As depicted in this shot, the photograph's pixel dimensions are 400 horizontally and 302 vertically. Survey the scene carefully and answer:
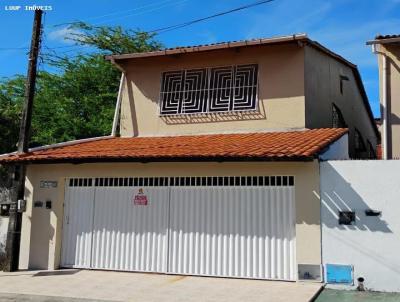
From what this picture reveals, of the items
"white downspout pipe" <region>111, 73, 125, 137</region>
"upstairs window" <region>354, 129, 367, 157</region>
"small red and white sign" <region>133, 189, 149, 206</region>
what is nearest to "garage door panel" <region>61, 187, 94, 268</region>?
"small red and white sign" <region>133, 189, 149, 206</region>

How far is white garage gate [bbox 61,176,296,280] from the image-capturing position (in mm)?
9516

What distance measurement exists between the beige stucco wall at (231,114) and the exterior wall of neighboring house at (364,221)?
3.04 meters

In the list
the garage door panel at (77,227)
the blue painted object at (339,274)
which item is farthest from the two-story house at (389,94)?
the garage door panel at (77,227)

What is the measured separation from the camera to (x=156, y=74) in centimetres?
1337

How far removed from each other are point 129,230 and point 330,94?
23.6 feet

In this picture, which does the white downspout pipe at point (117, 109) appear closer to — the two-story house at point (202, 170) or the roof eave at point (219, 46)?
the two-story house at point (202, 170)

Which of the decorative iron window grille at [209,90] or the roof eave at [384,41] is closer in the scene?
the roof eave at [384,41]

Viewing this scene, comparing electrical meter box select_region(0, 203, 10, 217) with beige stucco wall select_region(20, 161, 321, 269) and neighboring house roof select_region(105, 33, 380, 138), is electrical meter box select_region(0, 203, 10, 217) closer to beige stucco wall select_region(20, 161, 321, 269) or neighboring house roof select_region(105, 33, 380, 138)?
beige stucco wall select_region(20, 161, 321, 269)

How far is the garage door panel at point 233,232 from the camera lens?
9.43 m

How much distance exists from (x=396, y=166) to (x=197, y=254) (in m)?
4.50

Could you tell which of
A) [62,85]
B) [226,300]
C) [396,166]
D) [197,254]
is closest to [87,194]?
[197,254]

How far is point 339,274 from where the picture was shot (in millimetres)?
8648

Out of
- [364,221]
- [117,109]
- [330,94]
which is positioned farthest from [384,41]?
[117,109]

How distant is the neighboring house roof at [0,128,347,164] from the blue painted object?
2.19m
